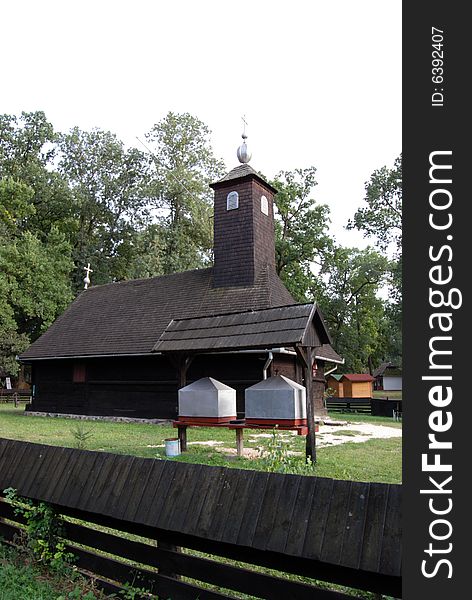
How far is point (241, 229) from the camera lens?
62.1 feet

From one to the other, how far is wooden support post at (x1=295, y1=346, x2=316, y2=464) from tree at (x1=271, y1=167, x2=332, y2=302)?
22.3m

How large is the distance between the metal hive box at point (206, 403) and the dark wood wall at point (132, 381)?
18.8ft

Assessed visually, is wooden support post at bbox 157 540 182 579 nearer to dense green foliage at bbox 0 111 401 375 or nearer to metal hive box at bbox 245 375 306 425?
metal hive box at bbox 245 375 306 425

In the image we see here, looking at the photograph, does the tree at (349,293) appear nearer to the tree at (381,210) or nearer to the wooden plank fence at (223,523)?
the tree at (381,210)

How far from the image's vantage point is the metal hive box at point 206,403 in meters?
9.62

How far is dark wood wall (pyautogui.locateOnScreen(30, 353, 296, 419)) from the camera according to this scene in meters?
16.1

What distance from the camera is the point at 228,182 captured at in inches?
763

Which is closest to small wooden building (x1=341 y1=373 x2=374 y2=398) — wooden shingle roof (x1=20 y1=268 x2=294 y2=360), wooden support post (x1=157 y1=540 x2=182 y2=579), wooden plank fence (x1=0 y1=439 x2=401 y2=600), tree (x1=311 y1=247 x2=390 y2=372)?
tree (x1=311 y1=247 x2=390 y2=372)

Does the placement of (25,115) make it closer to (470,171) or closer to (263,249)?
(263,249)

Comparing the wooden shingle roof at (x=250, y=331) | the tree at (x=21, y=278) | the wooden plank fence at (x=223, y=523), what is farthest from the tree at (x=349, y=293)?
the wooden plank fence at (x=223, y=523)

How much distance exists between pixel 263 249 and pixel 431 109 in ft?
56.3

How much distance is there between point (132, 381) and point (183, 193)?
57.2 ft

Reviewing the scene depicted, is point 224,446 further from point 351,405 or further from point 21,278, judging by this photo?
point 21,278

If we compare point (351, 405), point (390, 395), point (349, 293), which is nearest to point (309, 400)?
point (351, 405)
